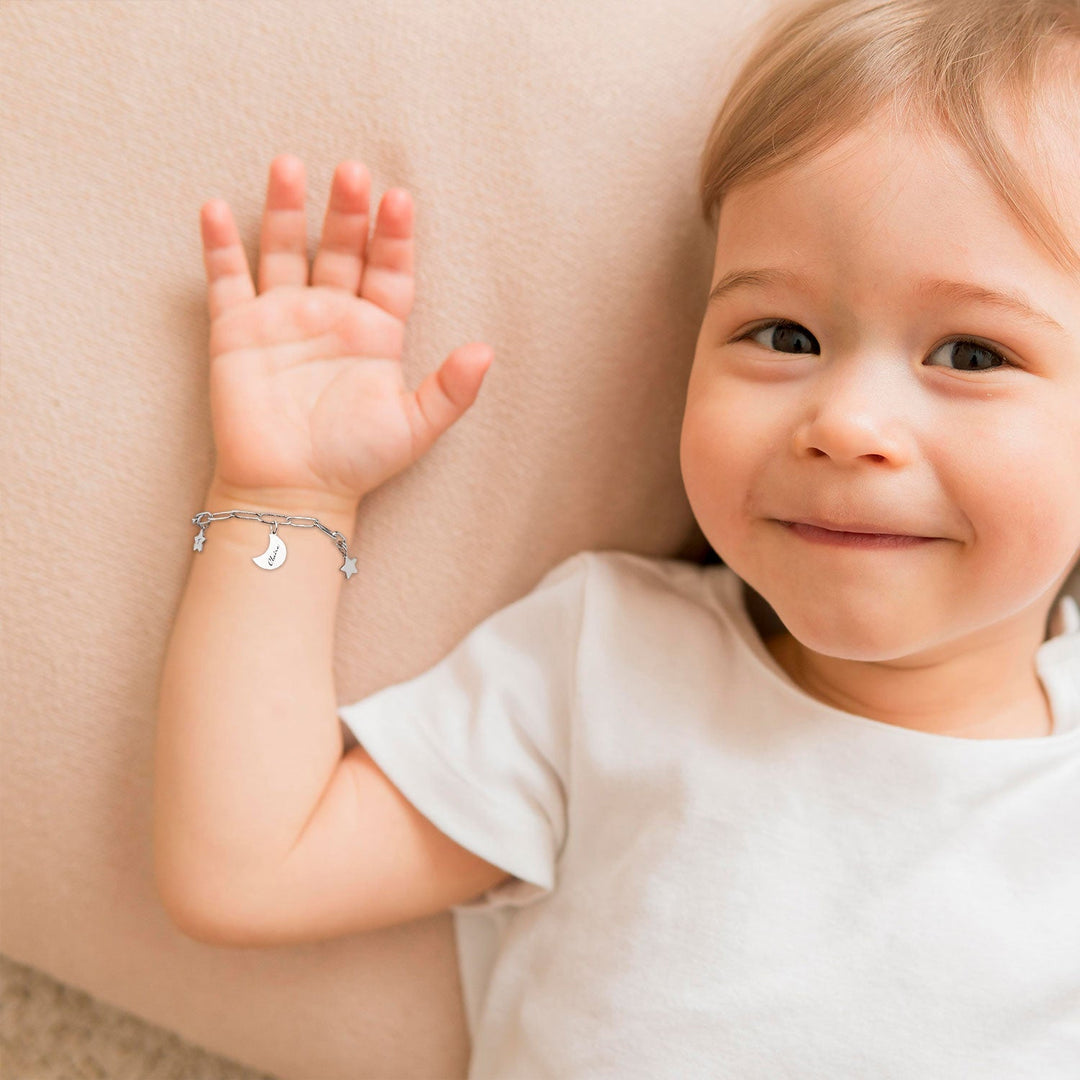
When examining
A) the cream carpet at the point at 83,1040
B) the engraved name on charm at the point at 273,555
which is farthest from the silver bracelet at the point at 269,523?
the cream carpet at the point at 83,1040

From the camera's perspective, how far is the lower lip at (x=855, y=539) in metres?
0.80

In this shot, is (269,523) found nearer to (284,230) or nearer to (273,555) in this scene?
(273,555)

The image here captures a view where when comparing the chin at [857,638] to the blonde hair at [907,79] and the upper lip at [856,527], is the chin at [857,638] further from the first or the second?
the blonde hair at [907,79]

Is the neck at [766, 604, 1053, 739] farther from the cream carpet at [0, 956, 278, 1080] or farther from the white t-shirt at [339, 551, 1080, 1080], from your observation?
the cream carpet at [0, 956, 278, 1080]

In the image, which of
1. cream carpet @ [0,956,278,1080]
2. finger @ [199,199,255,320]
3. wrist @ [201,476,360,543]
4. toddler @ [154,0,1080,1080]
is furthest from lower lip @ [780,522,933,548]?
cream carpet @ [0,956,278,1080]

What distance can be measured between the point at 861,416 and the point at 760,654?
0.30 metres

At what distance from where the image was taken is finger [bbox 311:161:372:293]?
2.97 feet

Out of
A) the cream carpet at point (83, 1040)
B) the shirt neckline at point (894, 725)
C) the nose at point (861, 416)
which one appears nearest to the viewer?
the nose at point (861, 416)

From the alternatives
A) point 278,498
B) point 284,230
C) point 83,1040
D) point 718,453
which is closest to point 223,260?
point 284,230

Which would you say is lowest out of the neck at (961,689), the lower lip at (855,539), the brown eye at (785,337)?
the neck at (961,689)

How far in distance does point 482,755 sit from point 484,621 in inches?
5.1

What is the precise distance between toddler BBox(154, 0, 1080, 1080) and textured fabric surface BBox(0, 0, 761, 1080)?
1.7 inches

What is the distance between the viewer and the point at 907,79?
2.61 feet

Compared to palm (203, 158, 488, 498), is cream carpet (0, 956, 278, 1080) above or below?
below
